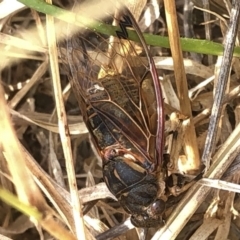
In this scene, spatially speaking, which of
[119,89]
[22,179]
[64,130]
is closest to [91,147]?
[119,89]

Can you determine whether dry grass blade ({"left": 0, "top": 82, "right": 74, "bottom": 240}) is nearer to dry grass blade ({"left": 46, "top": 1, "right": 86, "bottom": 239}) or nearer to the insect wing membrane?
dry grass blade ({"left": 46, "top": 1, "right": 86, "bottom": 239})

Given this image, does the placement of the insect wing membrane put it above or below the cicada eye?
above

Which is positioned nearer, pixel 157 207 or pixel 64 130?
pixel 64 130

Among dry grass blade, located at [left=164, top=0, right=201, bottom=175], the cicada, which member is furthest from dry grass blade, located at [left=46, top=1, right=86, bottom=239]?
dry grass blade, located at [left=164, top=0, right=201, bottom=175]

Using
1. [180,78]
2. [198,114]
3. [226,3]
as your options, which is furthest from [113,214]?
[226,3]

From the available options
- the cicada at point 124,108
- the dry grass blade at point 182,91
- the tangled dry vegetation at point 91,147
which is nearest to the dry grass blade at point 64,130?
the tangled dry vegetation at point 91,147

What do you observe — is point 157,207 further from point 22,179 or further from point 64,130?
point 22,179
